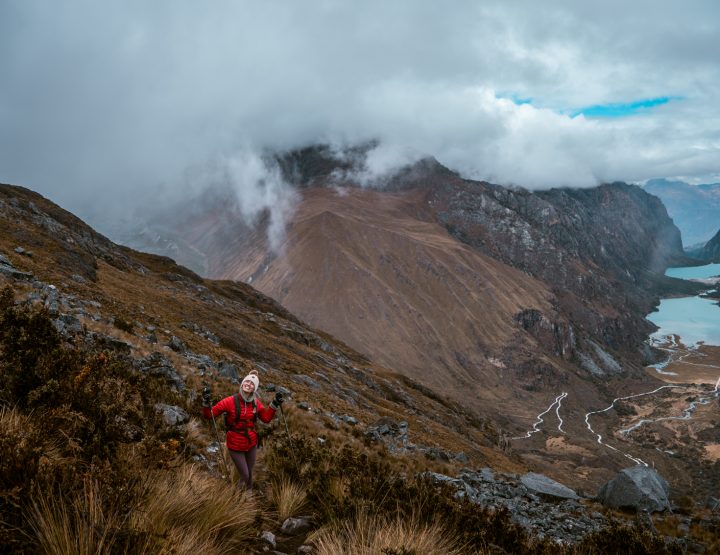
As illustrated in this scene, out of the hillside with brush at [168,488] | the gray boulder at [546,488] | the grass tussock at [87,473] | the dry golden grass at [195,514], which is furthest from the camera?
the gray boulder at [546,488]

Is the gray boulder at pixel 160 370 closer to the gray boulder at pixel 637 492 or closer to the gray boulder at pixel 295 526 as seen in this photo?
the gray boulder at pixel 295 526

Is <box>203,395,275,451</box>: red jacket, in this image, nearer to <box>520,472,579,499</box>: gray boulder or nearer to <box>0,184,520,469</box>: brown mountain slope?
<box>0,184,520,469</box>: brown mountain slope

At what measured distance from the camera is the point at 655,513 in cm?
1744

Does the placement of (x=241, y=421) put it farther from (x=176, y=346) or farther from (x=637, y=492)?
(x=637, y=492)

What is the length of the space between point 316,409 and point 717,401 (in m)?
219

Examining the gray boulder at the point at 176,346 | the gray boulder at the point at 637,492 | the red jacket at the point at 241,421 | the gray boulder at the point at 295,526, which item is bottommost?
the gray boulder at the point at 637,492

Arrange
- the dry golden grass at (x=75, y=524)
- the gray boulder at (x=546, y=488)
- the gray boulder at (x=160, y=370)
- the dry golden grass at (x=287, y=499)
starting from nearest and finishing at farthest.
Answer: the dry golden grass at (x=75, y=524)
the dry golden grass at (x=287, y=499)
the gray boulder at (x=160, y=370)
the gray boulder at (x=546, y=488)

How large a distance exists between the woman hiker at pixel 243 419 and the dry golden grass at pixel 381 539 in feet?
9.12

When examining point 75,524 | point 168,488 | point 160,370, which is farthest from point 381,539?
point 160,370

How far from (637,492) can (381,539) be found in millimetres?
17929

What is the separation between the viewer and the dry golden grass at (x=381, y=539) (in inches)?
216

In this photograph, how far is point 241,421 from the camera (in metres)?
8.72

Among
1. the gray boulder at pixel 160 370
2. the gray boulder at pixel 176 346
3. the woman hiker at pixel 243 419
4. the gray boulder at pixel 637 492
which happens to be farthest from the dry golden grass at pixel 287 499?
the gray boulder at pixel 176 346

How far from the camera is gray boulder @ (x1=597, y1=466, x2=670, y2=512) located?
17.8 m
